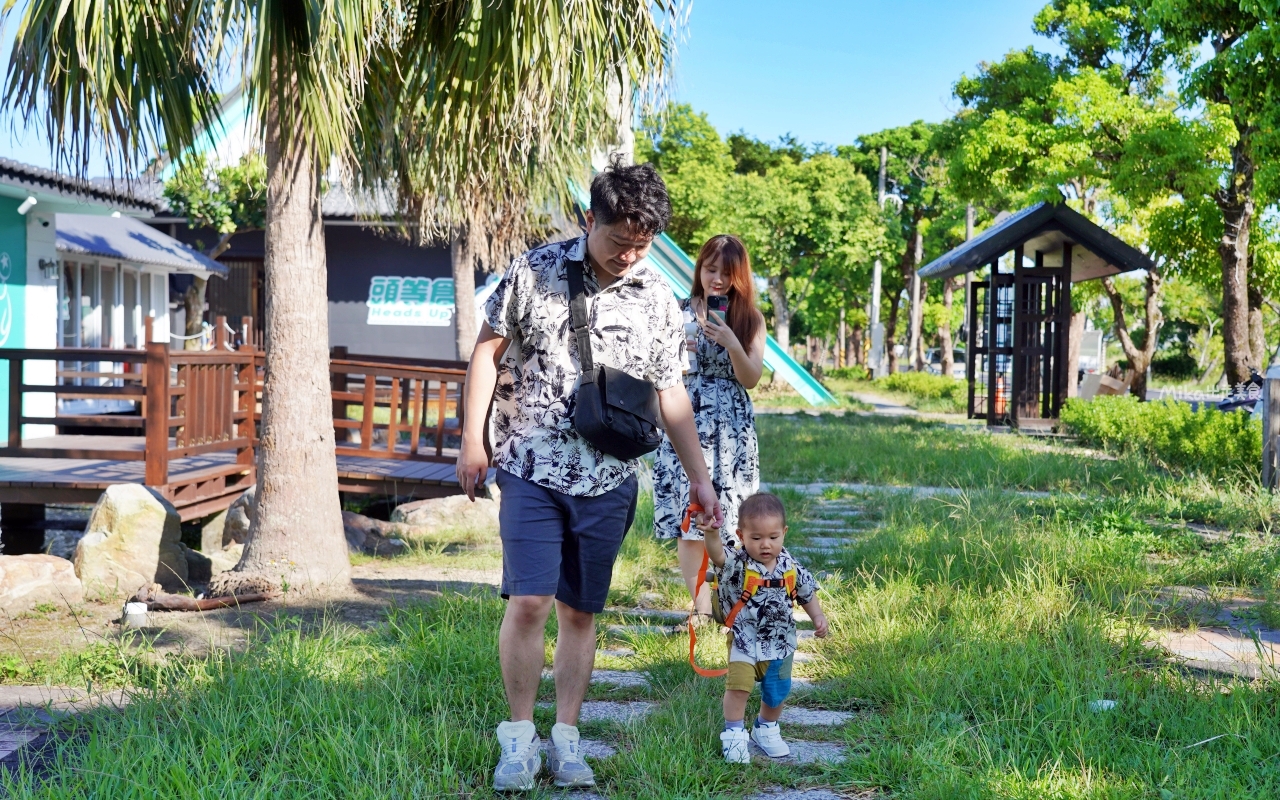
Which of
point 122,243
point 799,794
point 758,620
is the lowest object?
point 799,794

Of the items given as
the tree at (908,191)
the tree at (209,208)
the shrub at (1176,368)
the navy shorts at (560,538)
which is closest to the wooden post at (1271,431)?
the navy shorts at (560,538)

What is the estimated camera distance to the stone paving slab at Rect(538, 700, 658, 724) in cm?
405

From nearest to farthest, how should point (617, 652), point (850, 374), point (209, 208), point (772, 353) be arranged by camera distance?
point (617, 652) < point (209, 208) < point (772, 353) < point (850, 374)

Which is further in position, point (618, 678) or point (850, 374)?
point (850, 374)

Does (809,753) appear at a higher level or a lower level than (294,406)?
lower

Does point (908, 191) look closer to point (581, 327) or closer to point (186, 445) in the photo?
point (186, 445)

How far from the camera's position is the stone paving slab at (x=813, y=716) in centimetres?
404

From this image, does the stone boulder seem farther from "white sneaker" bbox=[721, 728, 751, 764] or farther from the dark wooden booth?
the dark wooden booth

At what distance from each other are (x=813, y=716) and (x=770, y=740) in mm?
511

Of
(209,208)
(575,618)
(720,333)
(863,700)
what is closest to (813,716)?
(863,700)

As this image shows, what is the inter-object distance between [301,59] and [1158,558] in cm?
549

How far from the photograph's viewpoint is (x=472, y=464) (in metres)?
3.45

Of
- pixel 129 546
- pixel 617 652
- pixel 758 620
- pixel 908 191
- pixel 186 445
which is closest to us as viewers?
pixel 758 620

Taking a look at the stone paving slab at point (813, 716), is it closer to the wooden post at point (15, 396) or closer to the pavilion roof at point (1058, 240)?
the wooden post at point (15, 396)
